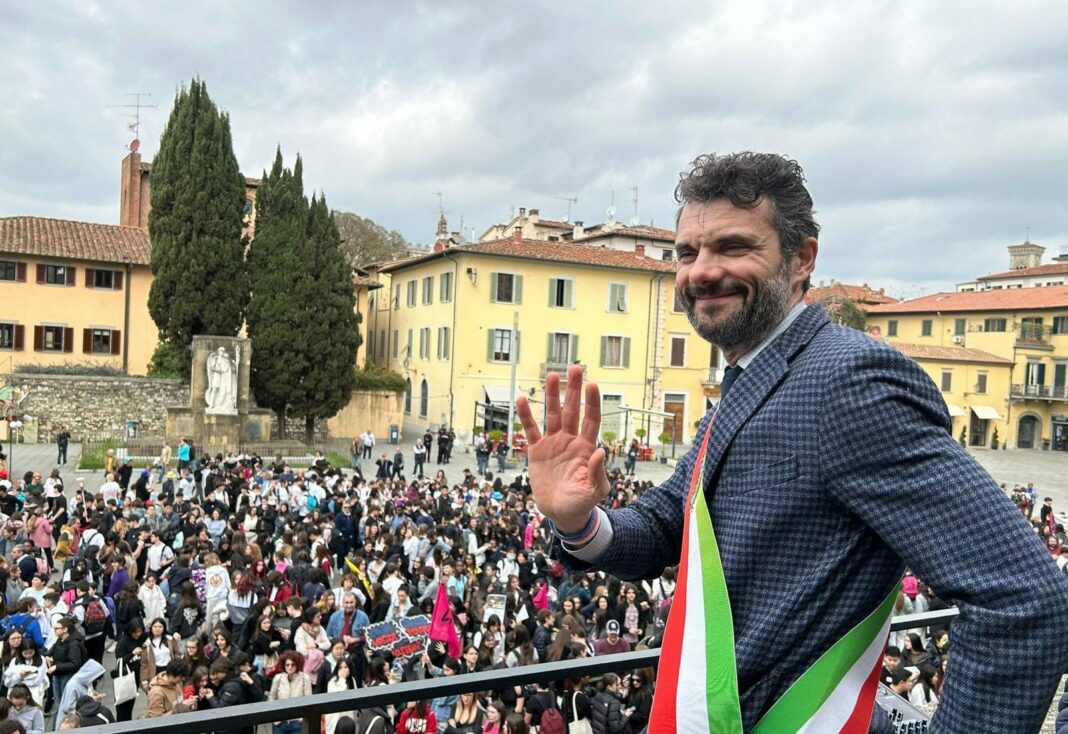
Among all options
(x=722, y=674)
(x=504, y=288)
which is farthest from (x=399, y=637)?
(x=504, y=288)

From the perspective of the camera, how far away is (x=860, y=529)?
4.51ft

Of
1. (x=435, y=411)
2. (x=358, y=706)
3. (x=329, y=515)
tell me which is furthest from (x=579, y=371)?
(x=435, y=411)

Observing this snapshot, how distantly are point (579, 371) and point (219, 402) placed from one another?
2754 centimetres

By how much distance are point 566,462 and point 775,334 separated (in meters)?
0.55

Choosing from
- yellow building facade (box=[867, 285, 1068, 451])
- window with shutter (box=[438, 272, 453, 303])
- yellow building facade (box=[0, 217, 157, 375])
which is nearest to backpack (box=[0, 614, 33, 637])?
window with shutter (box=[438, 272, 453, 303])

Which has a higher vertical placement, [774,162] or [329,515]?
[774,162]

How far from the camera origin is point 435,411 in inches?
1473

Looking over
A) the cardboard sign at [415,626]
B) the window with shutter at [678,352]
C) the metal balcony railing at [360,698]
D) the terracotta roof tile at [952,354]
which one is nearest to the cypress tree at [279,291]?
the window with shutter at [678,352]

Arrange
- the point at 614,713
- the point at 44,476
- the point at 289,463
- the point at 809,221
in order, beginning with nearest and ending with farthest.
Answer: the point at 809,221 → the point at 614,713 → the point at 44,476 → the point at 289,463

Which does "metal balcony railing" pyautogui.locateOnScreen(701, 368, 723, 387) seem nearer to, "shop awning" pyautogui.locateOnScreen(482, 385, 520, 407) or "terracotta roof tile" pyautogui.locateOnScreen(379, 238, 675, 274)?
"terracotta roof tile" pyautogui.locateOnScreen(379, 238, 675, 274)

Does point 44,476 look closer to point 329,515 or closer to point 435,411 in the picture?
point 329,515

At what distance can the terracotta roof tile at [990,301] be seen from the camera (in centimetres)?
4778

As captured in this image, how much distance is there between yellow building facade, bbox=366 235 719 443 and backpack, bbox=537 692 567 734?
2828 centimetres

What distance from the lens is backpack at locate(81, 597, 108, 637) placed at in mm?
8633
